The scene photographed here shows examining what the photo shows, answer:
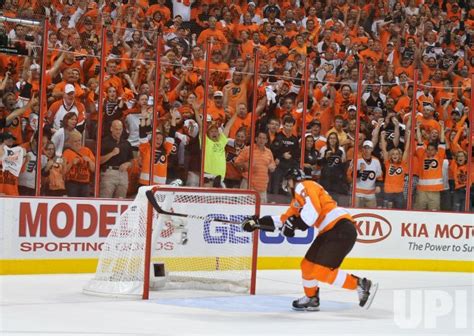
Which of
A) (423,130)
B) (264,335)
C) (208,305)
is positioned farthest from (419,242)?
(264,335)

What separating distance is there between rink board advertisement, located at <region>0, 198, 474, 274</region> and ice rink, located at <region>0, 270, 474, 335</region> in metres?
0.29

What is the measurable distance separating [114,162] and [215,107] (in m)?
1.41

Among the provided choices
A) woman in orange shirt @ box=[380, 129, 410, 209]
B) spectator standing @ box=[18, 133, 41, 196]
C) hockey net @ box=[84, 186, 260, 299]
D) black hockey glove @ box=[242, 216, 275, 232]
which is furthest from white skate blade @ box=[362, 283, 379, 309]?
woman in orange shirt @ box=[380, 129, 410, 209]

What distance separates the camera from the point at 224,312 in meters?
7.66

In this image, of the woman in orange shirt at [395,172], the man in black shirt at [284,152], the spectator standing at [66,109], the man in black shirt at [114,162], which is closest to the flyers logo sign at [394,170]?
the woman in orange shirt at [395,172]

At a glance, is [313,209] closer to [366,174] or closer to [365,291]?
[365,291]

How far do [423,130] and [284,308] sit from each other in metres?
4.92

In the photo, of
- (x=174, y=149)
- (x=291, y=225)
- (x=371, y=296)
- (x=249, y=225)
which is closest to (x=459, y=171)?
(x=174, y=149)

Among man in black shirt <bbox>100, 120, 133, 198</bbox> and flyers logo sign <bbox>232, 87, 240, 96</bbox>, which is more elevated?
flyers logo sign <bbox>232, 87, 240, 96</bbox>

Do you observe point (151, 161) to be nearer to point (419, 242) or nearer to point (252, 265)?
point (252, 265)

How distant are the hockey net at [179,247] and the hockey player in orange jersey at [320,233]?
56 cm

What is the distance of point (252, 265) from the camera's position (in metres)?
8.99

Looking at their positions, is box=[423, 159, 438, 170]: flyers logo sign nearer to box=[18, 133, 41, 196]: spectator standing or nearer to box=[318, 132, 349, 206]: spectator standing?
box=[318, 132, 349, 206]: spectator standing

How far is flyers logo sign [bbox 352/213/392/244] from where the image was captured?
12008mm
